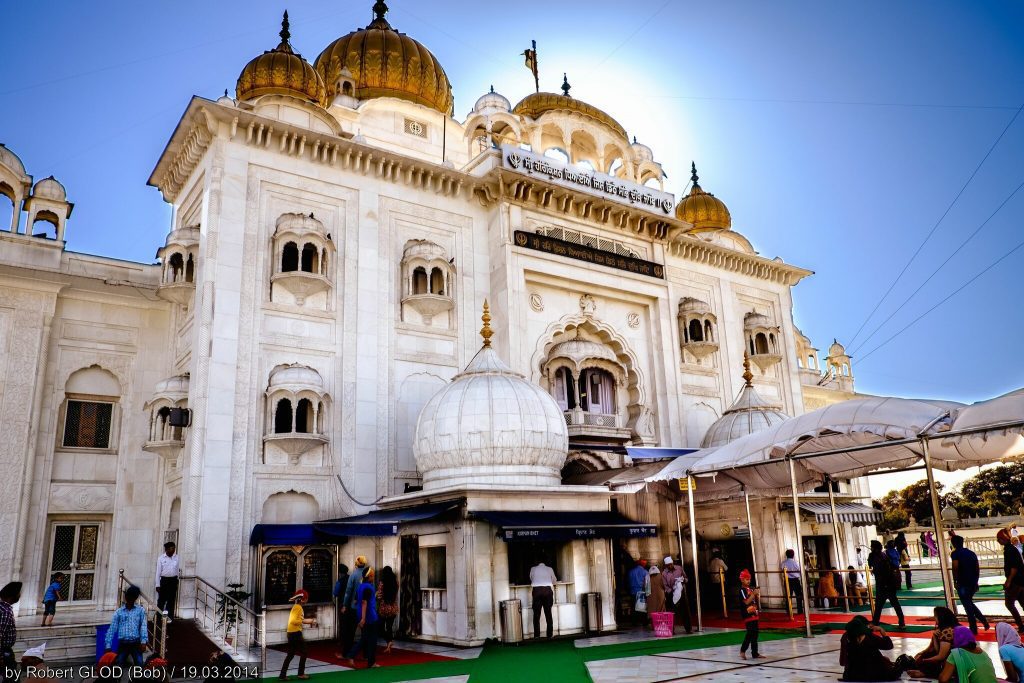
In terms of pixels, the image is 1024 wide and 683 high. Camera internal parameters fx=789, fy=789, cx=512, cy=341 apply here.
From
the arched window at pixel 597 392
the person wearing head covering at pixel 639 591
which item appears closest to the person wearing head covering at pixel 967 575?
the person wearing head covering at pixel 639 591

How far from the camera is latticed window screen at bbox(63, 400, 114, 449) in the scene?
1759 centimetres

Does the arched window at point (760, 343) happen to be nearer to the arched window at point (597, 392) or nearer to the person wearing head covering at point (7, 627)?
the arched window at point (597, 392)

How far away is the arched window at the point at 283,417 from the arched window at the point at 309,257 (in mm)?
3146

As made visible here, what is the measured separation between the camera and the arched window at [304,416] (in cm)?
1647

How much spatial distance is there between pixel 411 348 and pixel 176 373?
5.39 meters

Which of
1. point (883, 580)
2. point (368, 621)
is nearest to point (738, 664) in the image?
point (883, 580)

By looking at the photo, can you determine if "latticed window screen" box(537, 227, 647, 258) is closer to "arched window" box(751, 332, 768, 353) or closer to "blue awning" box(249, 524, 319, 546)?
"arched window" box(751, 332, 768, 353)

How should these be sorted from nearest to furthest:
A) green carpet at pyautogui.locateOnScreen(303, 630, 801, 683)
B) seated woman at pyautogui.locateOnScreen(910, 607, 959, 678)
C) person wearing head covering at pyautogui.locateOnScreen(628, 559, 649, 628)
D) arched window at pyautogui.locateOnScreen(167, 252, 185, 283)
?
seated woman at pyautogui.locateOnScreen(910, 607, 959, 678) < green carpet at pyautogui.locateOnScreen(303, 630, 801, 683) < person wearing head covering at pyautogui.locateOnScreen(628, 559, 649, 628) < arched window at pyautogui.locateOnScreen(167, 252, 185, 283)

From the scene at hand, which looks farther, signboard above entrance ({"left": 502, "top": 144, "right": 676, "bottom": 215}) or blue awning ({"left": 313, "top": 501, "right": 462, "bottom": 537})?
signboard above entrance ({"left": 502, "top": 144, "right": 676, "bottom": 215})

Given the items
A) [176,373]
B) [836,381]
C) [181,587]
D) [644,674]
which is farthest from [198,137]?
[836,381]

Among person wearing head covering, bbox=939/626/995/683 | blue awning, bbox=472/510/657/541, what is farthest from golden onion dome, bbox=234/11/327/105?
person wearing head covering, bbox=939/626/995/683

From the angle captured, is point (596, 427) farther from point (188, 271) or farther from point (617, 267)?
point (188, 271)

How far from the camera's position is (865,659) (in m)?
8.27

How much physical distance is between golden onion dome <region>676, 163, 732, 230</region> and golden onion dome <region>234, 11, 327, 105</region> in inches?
560
